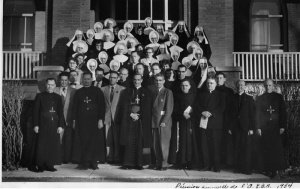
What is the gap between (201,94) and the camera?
8.55 m

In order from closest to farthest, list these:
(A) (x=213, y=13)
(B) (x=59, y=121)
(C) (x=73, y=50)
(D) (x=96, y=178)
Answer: (D) (x=96, y=178) < (B) (x=59, y=121) < (C) (x=73, y=50) < (A) (x=213, y=13)

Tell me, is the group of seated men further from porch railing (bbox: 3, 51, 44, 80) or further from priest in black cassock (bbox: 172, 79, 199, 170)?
porch railing (bbox: 3, 51, 44, 80)

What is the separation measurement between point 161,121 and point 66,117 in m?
1.61

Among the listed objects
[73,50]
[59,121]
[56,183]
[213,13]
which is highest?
[213,13]

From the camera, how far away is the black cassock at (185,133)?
27.7ft

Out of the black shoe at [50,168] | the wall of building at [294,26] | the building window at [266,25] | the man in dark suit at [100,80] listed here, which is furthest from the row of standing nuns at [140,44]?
the wall of building at [294,26]

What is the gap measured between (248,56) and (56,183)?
6.61 metres

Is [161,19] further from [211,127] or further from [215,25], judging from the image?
[211,127]

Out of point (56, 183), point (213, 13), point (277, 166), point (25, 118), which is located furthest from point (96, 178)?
point (213, 13)

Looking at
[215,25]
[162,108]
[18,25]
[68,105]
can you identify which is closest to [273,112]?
[162,108]

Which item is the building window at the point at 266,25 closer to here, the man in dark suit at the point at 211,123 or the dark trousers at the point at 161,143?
the man in dark suit at the point at 211,123

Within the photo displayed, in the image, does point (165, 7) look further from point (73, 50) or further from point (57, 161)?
point (57, 161)

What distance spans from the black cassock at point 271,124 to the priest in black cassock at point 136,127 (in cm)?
180

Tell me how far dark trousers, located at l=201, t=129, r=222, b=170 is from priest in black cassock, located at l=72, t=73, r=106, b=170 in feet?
5.46
